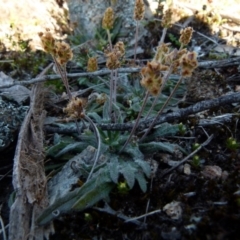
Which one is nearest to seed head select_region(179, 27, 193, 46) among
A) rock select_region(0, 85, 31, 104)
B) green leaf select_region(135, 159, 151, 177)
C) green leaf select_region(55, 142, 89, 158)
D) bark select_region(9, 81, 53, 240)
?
green leaf select_region(135, 159, 151, 177)

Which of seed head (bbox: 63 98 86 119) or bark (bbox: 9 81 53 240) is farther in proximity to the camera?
seed head (bbox: 63 98 86 119)

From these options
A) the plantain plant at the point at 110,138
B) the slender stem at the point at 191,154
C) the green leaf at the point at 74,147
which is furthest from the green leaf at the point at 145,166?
the green leaf at the point at 74,147

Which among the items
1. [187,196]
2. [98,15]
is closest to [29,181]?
[187,196]

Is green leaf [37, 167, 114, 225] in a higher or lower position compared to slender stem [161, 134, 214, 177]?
lower

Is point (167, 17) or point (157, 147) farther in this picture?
point (167, 17)

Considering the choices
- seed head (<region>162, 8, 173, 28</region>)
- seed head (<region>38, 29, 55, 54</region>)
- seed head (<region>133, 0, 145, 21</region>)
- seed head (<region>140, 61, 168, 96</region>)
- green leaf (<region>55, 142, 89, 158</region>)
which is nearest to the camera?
seed head (<region>140, 61, 168, 96</region>)

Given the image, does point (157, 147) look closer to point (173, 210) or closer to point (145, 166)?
point (145, 166)

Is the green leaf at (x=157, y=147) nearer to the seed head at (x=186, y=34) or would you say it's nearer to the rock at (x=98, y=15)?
the seed head at (x=186, y=34)

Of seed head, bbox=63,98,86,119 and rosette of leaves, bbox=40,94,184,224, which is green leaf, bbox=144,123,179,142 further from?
seed head, bbox=63,98,86,119

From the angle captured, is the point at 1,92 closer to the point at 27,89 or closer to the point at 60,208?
the point at 27,89

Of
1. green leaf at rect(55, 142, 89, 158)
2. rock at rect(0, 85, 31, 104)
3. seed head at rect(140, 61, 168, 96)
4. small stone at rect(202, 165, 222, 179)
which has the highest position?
seed head at rect(140, 61, 168, 96)

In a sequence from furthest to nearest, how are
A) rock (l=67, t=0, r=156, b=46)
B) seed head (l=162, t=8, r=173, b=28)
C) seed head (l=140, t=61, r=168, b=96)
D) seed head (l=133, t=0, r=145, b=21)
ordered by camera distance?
rock (l=67, t=0, r=156, b=46), seed head (l=162, t=8, r=173, b=28), seed head (l=133, t=0, r=145, b=21), seed head (l=140, t=61, r=168, b=96)

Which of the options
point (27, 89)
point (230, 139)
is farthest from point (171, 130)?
point (27, 89)
